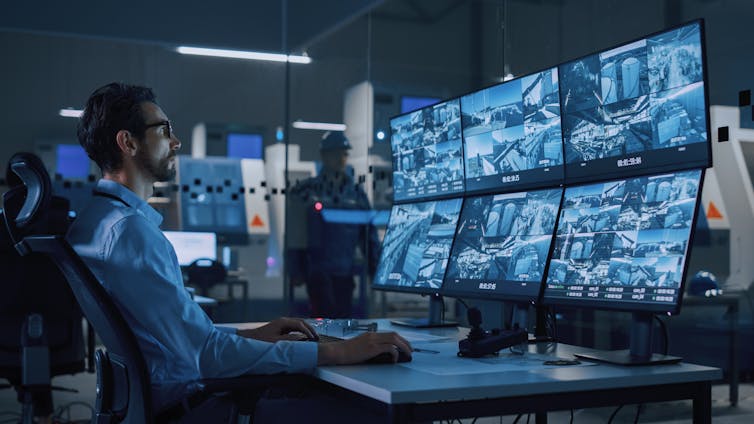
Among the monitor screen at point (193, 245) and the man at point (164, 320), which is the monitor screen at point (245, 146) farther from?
the man at point (164, 320)

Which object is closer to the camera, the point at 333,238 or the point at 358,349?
the point at 358,349

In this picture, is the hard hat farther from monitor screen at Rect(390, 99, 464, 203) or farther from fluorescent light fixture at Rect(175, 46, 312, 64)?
monitor screen at Rect(390, 99, 464, 203)

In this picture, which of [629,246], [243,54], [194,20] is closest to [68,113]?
[194,20]

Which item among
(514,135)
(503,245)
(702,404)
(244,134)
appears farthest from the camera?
(244,134)

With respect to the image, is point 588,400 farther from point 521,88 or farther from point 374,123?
point 374,123

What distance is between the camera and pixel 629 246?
2027mm

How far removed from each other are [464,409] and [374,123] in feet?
14.6

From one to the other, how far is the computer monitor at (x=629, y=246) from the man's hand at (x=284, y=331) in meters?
0.64

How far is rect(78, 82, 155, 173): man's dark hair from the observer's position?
2.05 metres

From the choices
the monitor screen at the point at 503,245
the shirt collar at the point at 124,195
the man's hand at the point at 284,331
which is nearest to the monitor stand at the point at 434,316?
the monitor screen at the point at 503,245

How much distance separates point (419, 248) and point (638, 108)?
1017mm

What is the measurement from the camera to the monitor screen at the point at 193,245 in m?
5.66

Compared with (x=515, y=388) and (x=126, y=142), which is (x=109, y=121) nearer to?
(x=126, y=142)

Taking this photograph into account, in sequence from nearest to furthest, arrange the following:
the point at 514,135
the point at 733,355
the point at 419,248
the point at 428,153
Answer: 1. the point at 514,135
2. the point at 419,248
3. the point at 428,153
4. the point at 733,355
